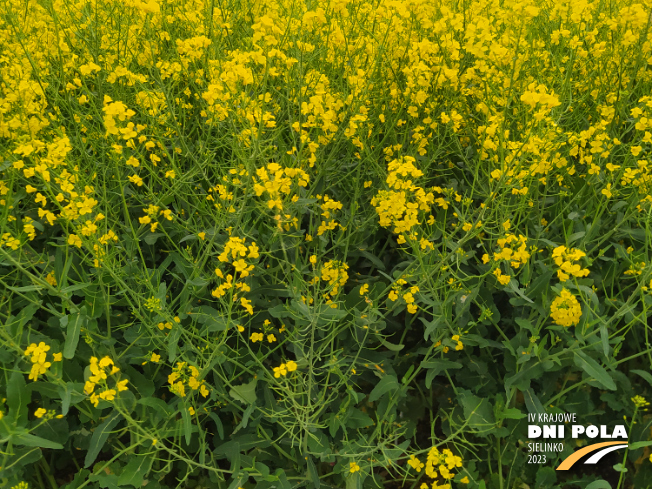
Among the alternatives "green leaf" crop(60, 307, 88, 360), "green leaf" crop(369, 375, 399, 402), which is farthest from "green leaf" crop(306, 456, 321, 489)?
"green leaf" crop(60, 307, 88, 360)

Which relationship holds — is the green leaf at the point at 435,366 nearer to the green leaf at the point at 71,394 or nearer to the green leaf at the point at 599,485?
the green leaf at the point at 599,485

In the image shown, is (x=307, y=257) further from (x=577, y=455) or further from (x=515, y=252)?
(x=577, y=455)

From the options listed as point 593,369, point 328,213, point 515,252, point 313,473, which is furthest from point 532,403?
point 328,213

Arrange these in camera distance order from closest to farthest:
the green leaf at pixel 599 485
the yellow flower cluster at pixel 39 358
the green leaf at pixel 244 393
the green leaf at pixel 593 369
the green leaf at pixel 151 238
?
the yellow flower cluster at pixel 39 358 < the green leaf at pixel 593 369 < the green leaf at pixel 244 393 < the green leaf at pixel 599 485 < the green leaf at pixel 151 238

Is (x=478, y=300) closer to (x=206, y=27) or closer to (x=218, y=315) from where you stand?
(x=218, y=315)

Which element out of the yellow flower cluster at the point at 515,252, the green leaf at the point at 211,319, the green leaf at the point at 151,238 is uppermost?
the green leaf at the point at 151,238

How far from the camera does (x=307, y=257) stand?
2.44 m

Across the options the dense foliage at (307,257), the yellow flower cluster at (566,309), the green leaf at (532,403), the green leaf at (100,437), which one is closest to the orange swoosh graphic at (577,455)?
the dense foliage at (307,257)

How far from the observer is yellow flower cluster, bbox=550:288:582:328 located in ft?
6.38

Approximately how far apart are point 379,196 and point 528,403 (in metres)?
1.20

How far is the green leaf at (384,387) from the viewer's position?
2275 mm

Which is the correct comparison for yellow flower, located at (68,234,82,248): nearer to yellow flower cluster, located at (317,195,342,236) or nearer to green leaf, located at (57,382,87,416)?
green leaf, located at (57,382,87,416)

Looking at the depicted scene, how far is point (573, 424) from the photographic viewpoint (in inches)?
100

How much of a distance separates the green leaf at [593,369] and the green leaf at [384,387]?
0.77 meters
